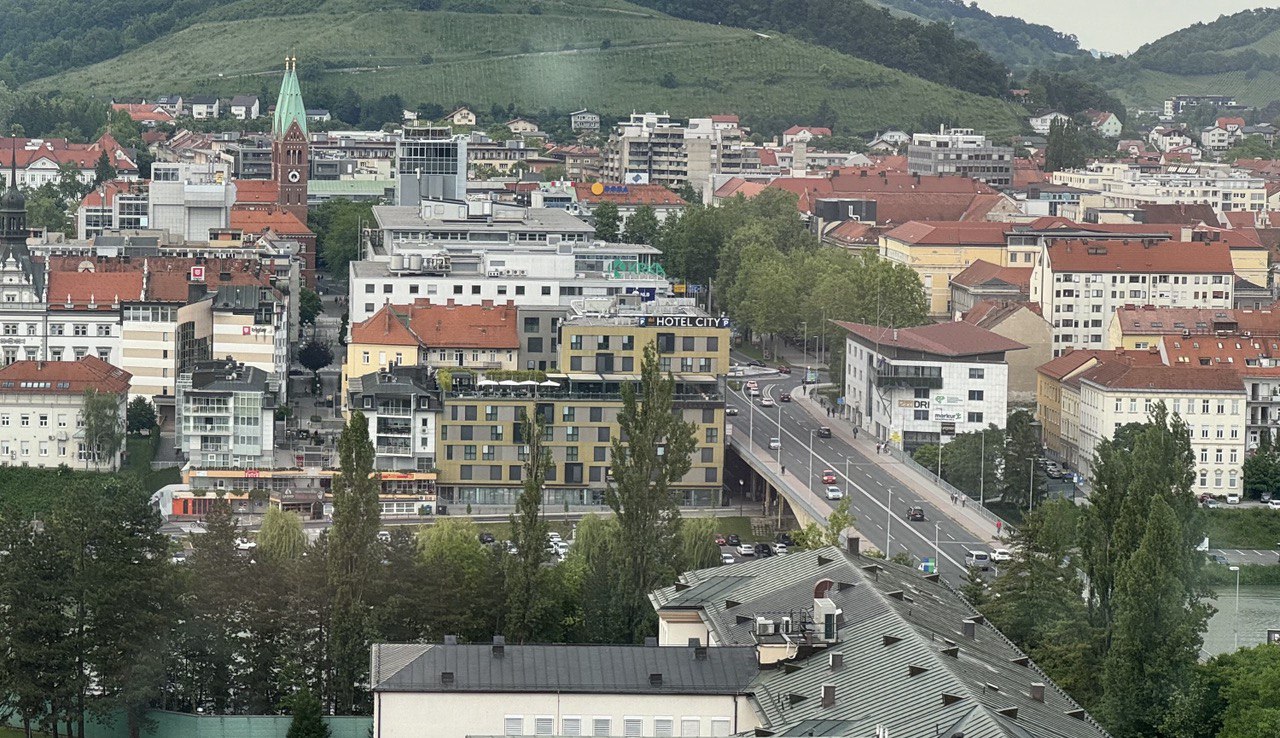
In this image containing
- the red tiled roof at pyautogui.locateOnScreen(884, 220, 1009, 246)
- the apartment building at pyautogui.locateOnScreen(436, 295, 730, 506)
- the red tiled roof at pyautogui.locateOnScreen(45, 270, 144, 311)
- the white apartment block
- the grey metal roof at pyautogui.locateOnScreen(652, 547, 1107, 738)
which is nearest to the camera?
the grey metal roof at pyautogui.locateOnScreen(652, 547, 1107, 738)

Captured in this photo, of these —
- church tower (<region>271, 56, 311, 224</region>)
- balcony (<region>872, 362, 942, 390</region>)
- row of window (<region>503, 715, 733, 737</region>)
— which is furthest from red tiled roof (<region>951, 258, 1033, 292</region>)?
row of window (<region>503, 715, 733, 737</region>)

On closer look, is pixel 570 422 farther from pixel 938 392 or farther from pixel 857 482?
pixel 938 392

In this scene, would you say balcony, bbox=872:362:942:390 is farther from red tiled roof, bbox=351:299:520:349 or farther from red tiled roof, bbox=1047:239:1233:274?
red tiled roof, bbox=1047:239:1233:274

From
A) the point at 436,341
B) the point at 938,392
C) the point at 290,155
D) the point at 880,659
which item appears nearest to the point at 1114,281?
the point at 938,392

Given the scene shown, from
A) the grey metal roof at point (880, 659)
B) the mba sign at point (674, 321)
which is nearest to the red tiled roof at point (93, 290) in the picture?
the mba sign at point (674, 321)

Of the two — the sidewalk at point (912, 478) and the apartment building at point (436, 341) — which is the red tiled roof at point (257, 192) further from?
the apartment building at point (436, 341)

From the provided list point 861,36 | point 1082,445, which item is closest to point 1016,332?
point 1082,445
